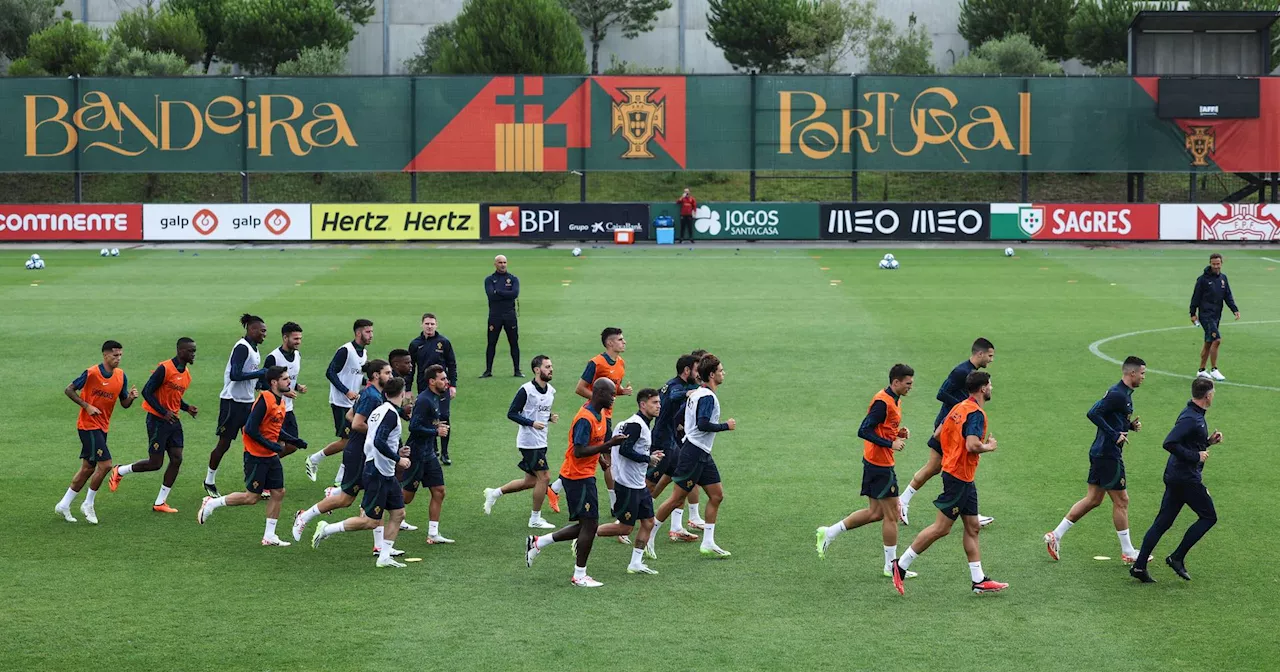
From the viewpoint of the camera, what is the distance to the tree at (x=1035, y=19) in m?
81.3

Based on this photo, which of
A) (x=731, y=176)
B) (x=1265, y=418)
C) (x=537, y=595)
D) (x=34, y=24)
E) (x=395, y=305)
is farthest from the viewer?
(x=34, y=24)

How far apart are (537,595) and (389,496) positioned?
1.86 meters

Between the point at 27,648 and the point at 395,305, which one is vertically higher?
the point at 395,305

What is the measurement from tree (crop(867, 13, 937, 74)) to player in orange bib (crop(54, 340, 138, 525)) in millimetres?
67601

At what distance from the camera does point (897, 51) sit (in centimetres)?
8131

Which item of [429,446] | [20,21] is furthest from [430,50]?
[429,446]

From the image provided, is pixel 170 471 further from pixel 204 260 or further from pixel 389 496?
Answer: pixel 204 260

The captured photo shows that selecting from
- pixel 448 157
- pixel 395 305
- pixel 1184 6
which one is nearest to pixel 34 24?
pixel 448 157

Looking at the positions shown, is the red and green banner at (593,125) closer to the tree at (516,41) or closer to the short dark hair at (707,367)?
the tree at (516,41)

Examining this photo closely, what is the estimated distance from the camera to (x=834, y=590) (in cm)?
1276

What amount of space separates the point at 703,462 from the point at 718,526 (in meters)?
1.40

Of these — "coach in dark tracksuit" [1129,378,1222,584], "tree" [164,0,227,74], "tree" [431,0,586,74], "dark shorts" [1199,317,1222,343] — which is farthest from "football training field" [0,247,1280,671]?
"tree" [164,0,227,74]

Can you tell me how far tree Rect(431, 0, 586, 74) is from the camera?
74.4 metres

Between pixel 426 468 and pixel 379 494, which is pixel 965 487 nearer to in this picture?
pixel 426 468
